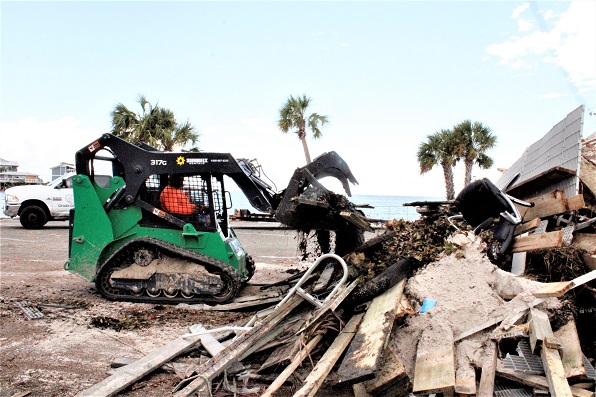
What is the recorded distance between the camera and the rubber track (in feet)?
23.4

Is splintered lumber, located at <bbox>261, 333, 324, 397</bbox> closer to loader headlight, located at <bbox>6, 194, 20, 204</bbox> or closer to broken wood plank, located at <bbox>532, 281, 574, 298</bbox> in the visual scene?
broken wood plank, located at <bbox>532, 281, 574, 298</bbox>

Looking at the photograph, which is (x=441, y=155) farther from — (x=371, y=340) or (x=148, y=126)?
(x=371, y=340)

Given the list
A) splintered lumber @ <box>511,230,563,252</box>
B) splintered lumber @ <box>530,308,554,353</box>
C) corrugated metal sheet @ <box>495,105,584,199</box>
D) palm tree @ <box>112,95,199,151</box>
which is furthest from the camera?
palm tree @ <box>112,95,199,151</box>

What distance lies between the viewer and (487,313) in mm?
4375

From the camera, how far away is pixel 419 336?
4359mm

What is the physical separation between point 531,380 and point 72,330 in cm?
497

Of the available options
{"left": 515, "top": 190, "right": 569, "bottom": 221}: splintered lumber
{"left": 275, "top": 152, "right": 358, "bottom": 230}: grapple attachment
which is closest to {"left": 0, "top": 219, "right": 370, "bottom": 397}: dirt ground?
{"left": 275, "top": 152, "right": 358, "bottom": 230}: grapple attachment

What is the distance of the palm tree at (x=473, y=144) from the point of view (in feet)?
79.6

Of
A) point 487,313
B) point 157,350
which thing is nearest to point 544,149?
point 487,313

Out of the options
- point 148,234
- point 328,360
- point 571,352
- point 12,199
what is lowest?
point 328,360

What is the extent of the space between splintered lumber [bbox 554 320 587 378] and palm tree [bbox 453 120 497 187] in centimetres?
2099

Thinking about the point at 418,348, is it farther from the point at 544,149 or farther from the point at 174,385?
the point at 544,149

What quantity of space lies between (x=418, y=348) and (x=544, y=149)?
533cm

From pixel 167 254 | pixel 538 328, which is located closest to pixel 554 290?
pixel 538 328
